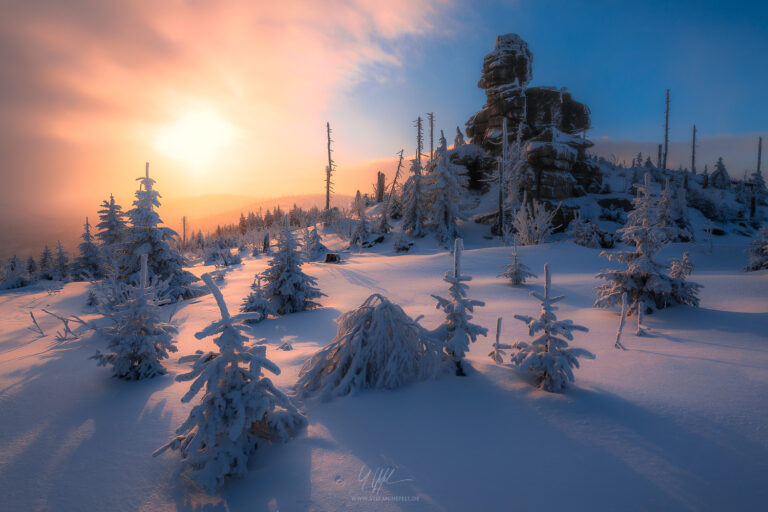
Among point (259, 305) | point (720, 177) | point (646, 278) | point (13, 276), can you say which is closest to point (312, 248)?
point (259, 305)

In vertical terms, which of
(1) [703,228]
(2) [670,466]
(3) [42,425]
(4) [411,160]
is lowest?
(3) [42,425]

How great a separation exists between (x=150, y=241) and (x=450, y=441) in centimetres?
1376

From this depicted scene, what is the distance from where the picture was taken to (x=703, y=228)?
92.3 ft

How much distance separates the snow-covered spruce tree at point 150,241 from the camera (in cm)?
1230

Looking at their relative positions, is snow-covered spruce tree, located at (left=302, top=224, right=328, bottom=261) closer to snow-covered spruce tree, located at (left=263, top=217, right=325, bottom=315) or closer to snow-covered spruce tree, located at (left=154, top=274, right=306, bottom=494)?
snow-covered spruce tree, located at (left=263, top=217, right=325, bottom=315)

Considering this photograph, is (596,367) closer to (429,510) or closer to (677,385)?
(677,385)

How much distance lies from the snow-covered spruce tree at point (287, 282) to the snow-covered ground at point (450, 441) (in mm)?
3862

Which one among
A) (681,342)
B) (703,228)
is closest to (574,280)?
(681,342)

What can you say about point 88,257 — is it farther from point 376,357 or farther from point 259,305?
point 376,357

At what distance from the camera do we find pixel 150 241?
493 inches

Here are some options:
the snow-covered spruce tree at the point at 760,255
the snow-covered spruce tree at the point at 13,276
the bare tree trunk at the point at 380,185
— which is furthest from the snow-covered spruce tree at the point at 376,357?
the bare tree trunk at the point at 380,185

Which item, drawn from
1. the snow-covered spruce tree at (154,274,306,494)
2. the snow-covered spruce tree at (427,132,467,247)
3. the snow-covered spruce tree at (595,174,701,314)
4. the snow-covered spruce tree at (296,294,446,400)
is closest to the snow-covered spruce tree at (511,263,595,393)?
the snow-covered spruce tree at (296,294,446,400)

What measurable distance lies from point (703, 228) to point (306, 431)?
1495 inches

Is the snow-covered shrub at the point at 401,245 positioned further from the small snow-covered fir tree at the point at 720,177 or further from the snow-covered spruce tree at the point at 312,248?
the small snow-covered fir tree at the point at 720,177
